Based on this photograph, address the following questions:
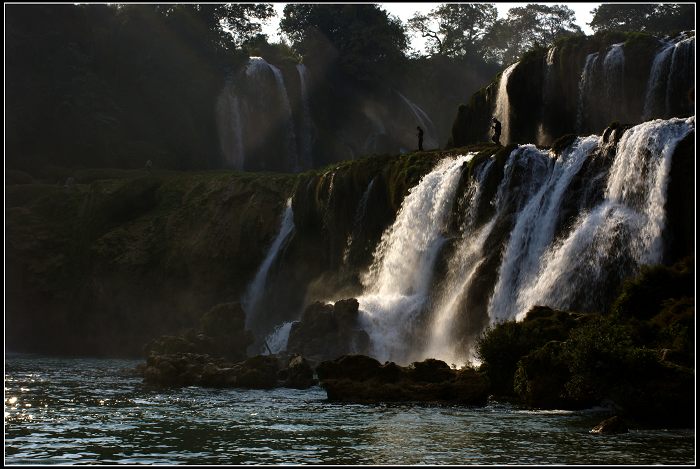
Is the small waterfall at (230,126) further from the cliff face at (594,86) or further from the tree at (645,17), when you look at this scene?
the tree at (645,17)

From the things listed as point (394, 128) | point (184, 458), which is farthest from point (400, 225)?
point (394, 128)

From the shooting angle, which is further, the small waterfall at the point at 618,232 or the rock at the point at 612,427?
the small waterfall at the point at 618,232

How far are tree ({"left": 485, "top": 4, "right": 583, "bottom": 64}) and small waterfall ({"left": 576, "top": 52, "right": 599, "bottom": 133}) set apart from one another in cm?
9436

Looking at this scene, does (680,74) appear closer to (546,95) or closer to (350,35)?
(546,95)

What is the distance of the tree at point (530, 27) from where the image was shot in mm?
154375

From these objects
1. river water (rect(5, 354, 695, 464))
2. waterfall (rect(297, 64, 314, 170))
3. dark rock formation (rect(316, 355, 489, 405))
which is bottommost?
river water (rect(5, 354, 695, 464))

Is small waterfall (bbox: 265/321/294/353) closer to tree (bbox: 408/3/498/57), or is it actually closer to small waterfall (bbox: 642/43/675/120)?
small waterfall (bbox: 642/43/675/120)

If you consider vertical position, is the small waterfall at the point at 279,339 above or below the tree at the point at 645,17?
below

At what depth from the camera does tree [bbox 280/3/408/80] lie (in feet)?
346

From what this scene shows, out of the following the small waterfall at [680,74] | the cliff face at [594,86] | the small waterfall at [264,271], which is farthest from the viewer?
the small waterfall at [264,271]

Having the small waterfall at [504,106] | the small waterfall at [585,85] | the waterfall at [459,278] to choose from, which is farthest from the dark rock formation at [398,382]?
the small waterfall at [504,106]

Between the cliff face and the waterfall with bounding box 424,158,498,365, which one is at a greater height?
the cliff face

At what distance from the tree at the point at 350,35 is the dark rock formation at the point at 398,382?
230 ft

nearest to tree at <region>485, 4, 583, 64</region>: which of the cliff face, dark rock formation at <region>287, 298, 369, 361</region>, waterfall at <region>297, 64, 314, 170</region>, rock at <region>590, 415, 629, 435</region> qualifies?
waterfall at <region>297, 64, 314, 170</region>
